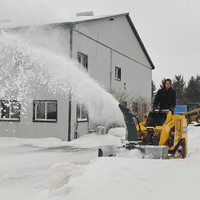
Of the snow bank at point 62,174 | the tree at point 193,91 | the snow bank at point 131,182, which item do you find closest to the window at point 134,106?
the snow bank at point 131,182

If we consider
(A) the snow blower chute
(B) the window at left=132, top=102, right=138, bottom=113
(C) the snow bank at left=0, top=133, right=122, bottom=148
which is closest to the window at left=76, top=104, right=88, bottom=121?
(C) the snow bank at left=0, top=133, right=122, bottom=148

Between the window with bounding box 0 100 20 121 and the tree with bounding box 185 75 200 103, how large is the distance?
4994 centimetres

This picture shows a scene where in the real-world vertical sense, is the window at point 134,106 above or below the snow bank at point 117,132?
above

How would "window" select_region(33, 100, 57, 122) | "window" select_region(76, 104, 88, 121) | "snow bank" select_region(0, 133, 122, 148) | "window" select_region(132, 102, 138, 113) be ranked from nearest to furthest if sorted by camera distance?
1. "snow bank" select_region(0, 133, 122, 148)
2. "window" select_region(33, 100, 57, 122)
3. "window" select_region(76, 104, 88, 121)
4. "window" select_region(132, 102, 138, 113)

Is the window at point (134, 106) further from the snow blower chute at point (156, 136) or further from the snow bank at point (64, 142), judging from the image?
the snow blower chute at point (156, 136)

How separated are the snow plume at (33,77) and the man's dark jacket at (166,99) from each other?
15.6 feet

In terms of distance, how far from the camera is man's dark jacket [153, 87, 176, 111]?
820 cm

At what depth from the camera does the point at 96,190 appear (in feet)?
11.7

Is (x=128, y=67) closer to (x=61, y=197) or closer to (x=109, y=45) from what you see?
(x=109, y=45)

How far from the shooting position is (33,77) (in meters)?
14.4

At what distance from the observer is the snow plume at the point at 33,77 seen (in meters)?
13.4

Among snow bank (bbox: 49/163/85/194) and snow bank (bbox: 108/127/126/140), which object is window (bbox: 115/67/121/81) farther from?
snow bank (bbox: 49/163/85/194)

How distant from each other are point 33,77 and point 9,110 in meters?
2.35

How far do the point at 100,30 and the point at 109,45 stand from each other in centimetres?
147
